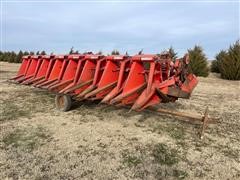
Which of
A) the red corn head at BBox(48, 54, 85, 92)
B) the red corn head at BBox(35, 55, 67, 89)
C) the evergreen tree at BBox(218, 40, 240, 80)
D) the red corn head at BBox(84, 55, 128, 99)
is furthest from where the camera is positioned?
the evergreen tree at BBox(218, 40, 240, 80)

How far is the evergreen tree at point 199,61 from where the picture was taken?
18.3 metres

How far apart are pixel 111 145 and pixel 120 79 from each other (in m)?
1.73

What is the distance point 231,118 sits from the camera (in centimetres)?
693

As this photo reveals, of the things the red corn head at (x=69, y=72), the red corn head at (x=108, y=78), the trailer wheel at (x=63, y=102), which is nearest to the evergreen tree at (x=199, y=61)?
the red corn head at (x=69, y=72)

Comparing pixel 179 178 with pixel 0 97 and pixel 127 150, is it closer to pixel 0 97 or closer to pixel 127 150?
pixel 127 150

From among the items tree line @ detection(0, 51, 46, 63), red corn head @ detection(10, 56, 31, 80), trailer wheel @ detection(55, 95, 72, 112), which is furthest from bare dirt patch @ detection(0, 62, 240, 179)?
tree line @ detection(0, 51, 46, 63)

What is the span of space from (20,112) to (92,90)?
1894 mm

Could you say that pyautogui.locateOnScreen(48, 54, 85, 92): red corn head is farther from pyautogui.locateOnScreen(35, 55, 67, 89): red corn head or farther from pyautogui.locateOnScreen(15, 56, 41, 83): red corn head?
pyautogui.locateOnScreen(15, 56, 41, 83): red corn head

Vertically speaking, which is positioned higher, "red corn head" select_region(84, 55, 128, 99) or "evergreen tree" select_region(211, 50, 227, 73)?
"evergreen tree" select_region(211, 50, 227, 73)

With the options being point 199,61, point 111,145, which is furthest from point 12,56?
point 111,145

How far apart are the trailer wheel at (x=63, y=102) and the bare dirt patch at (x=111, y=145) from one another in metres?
0.16

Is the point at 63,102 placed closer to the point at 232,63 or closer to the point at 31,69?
the point at 31,69

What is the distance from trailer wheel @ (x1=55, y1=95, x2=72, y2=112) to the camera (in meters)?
7.27

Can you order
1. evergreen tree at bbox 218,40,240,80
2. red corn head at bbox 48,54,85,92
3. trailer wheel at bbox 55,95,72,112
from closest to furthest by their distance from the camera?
trailer wheel at bbox 55,95,72,112 < red corn head at bbox 48,54,85,92 < evergreen tree at bbox 218,40,240,80
